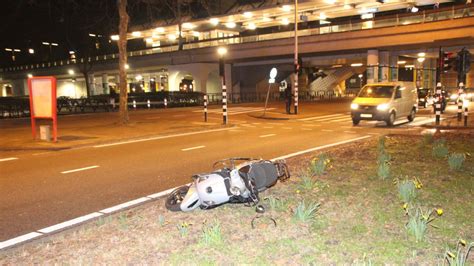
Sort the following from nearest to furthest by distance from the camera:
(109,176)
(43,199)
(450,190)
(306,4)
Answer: (450,190) < (43,199) < (109,176) < (306,4)

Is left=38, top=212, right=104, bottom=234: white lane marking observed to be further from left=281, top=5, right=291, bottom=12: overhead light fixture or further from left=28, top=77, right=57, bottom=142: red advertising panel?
left=281, top=5, right=291, bottom=12: overhead light fixture

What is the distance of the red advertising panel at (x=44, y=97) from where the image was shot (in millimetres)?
14555

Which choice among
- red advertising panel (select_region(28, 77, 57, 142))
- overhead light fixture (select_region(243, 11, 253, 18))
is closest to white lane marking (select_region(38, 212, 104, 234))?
red advertising panel (select_region(28, 77, 57, 142))

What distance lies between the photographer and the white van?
1970cm

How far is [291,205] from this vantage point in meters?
6.10

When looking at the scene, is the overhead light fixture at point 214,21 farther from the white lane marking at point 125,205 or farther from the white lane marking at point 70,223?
the white lane marking at point 70,223

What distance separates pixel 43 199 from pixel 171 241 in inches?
146

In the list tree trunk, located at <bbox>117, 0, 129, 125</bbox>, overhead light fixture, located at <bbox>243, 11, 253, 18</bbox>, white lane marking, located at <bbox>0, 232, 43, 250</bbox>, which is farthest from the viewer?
overhead light fixture, located at <bbox>243, 11, 253, 18</bbox>

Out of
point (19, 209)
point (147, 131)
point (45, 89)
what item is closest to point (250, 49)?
point (147, 131)

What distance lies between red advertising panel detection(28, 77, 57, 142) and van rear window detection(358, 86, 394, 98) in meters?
13.9

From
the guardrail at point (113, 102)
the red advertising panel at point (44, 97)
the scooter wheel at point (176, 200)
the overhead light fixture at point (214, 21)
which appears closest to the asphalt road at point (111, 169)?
the scooter wheel at point (176, 200)

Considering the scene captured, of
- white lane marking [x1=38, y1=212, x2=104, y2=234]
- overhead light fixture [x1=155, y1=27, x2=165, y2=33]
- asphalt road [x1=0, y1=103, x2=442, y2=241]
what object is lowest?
white lane marking [x1=38, y1=212, x2=104, y2=234]

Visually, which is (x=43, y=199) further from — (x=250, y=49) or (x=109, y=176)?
(x=250, y=49)

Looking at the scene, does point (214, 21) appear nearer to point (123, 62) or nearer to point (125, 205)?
point (123, 62)
